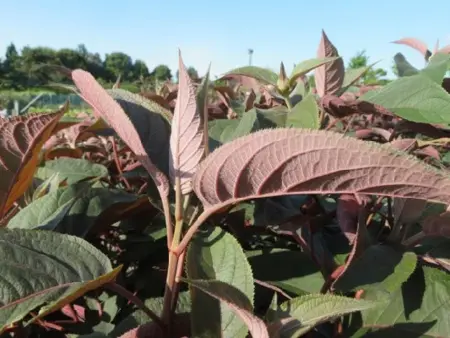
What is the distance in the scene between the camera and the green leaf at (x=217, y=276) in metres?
0.53

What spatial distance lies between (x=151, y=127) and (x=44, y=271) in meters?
0.22

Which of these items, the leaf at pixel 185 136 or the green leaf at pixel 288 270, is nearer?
the leaf at pixel 185 136

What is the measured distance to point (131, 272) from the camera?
3.10ft

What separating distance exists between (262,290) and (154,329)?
199 mm

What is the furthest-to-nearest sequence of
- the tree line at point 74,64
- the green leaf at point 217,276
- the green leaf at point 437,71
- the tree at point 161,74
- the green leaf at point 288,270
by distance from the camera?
the tree line at point 74,64, the tree at point 161,74, the green leaf at point 437,71, the green leaf at point 288,270, the green leaf at point 217,276

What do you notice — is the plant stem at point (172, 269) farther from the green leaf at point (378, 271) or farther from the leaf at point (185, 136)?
the green leaf at point (378, 271)

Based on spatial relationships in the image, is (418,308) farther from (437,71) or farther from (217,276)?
(437,71)

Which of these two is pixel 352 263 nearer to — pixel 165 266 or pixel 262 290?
pixel 262 290

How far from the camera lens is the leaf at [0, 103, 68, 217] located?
1.94 ft

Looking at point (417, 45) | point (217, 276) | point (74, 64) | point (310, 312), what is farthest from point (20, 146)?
point (74, 64)

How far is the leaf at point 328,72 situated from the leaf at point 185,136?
542 mm

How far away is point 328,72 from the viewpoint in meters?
1.04

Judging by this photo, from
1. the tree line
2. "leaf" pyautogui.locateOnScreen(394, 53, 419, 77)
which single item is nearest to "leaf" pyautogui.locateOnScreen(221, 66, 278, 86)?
"leaf" pyautogui.locateOnScreen(394, 53, 419, 77)

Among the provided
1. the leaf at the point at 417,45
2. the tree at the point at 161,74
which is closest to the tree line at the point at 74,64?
the tree at the point at 161,74
